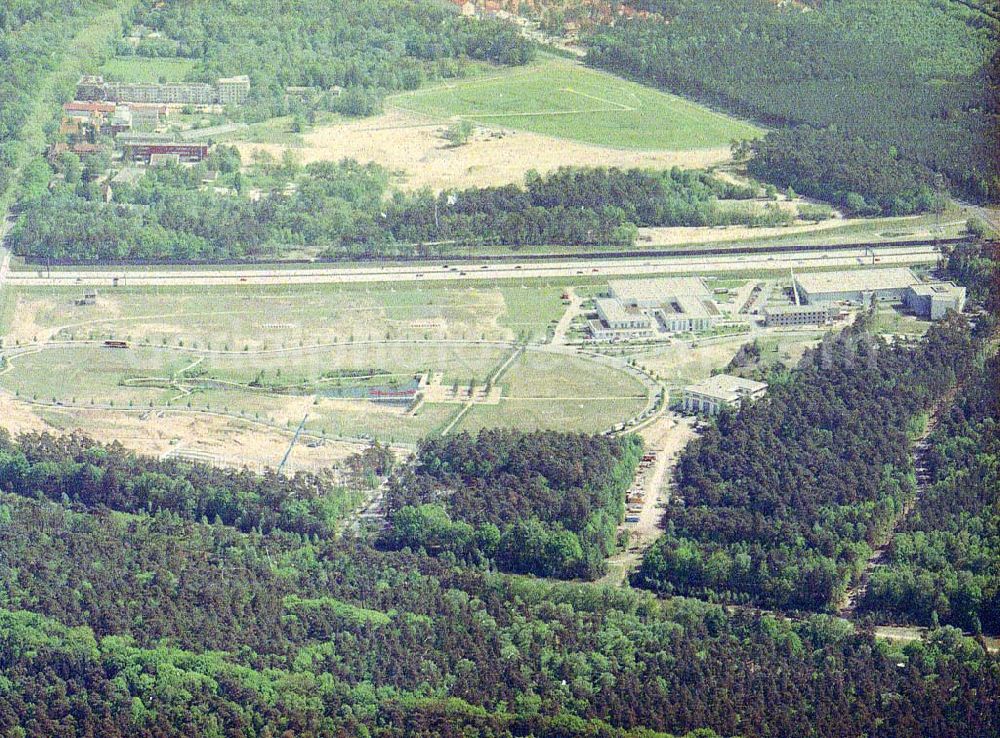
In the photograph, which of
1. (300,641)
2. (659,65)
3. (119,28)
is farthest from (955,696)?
(119,28)

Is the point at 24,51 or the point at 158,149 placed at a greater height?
the point at 24,51

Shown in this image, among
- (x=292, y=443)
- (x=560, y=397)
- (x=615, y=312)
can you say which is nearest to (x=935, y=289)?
(x=615, y=312)

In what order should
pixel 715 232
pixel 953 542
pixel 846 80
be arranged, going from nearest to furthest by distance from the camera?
pixel 953 542 < pixel 715 232 < pixel 846 80

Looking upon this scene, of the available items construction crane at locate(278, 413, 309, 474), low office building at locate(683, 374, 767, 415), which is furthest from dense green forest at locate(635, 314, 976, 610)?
construction crane at locate(278, 413, 309, 474)

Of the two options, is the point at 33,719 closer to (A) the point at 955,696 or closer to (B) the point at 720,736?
(B) the point at 720,736

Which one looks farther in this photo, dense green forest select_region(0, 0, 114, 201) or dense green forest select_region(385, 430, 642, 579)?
dense green forest select_region(0, 0, 114, 201)

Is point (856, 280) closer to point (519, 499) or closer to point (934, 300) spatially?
point (934, 300)

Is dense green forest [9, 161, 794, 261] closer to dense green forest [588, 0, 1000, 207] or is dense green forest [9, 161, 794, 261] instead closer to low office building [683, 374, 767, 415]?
dense green forest [588, 0, 1000, 207]
